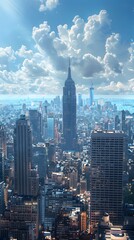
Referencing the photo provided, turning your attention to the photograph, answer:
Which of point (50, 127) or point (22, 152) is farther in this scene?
point (50, 127)

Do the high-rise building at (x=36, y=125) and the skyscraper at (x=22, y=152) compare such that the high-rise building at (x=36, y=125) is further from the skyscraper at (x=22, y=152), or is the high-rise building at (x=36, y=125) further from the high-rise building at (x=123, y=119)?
the high-rise building at (x=123, y=119)

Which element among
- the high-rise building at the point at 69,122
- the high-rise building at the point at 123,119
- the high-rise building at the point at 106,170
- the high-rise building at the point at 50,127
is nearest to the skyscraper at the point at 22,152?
the high-rise building at the point at 50,127

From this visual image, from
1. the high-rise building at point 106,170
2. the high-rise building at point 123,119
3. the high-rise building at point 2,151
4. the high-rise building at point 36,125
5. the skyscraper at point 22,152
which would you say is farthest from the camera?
the high-rise building at point 36,125

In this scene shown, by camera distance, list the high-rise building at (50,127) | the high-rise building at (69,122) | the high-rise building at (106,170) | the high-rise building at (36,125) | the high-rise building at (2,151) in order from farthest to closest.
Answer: the high-rise building at (50,127) < the high-rise building at (69,122) < the high-rise building at (36,125) < the high-rise building at (2,151) < the high-rise building at (106,170)

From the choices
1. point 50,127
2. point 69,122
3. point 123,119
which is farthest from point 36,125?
point 123,119

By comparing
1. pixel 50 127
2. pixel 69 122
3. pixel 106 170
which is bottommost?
pixel 106 170

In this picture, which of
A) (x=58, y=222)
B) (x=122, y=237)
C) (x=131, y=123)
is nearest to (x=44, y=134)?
(x=131, y=123)

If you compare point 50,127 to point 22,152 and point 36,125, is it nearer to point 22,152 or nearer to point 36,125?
point 36,125

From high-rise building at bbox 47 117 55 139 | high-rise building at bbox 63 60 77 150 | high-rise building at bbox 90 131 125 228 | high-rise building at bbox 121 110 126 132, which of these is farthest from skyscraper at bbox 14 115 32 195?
high-rise building at bbox 121 110 126 132
